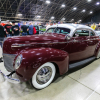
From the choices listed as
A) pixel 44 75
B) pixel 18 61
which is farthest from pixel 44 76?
pixel 18 61

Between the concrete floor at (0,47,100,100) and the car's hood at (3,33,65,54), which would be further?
the car's hood at (3,33,65,54)

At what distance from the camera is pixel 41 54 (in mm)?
1722

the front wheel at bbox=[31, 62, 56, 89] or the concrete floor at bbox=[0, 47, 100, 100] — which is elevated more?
the front wheel at bbox=[31, 62, 56, 89]

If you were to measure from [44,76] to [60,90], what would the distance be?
50cm

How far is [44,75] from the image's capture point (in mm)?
1928

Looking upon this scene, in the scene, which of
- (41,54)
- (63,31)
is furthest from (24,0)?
(41,54)

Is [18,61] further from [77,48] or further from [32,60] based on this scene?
[77,48]

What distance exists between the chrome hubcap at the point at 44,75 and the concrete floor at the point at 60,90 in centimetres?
20

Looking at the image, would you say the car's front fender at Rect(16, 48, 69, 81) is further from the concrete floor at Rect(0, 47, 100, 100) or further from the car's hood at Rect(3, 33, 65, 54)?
the concrete floor at Rect(0, 47, 100, 100)

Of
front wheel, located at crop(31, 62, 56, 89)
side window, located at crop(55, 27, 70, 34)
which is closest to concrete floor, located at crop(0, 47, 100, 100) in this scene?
front wheel, located at crop(31, 62, 56, 89)

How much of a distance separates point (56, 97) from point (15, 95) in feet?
2.85

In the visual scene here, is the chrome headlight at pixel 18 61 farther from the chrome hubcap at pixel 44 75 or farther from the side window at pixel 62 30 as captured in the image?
the side window at pixel 62 30

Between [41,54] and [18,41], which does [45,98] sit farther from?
[18,41]

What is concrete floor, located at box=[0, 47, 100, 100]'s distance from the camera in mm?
1740
